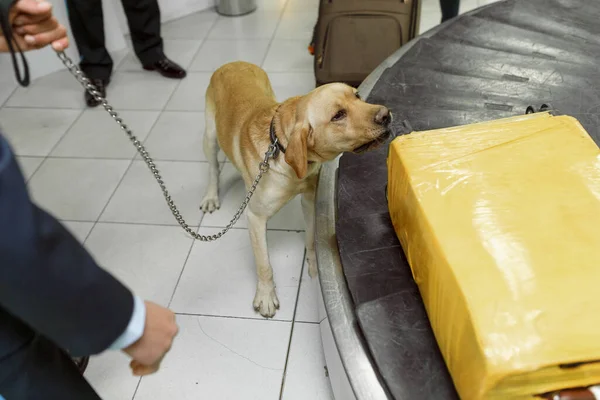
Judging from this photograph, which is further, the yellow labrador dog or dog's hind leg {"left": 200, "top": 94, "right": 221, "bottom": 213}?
dog's hind leg {"left": 200, "top": 94, "right": 221, "bottom": 213}

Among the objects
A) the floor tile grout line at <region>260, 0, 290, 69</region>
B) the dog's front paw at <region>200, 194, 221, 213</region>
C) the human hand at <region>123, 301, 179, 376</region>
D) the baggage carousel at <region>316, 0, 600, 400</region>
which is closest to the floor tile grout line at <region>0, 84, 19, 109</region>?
the floor tile grout line at <region>260, 0, 290, 69</region>

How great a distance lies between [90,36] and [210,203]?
1.48 metres

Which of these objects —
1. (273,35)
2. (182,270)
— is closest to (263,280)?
(182,270)

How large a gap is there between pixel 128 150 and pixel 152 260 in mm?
856

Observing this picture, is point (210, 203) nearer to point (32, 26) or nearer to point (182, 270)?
point (182, 270)

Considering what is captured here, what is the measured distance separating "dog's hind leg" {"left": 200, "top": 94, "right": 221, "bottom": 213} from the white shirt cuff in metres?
1.37

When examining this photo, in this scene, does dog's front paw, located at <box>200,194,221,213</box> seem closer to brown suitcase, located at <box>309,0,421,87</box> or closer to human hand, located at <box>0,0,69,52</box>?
brown suitcase, located at <box>309,0,421,87</box>

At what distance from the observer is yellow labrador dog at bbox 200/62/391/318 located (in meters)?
1.38

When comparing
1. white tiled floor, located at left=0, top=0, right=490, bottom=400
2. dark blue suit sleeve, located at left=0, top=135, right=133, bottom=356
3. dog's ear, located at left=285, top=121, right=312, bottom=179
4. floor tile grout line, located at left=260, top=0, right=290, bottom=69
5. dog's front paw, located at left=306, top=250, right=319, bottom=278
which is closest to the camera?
dark blue suit sleeve, located at left=0, top=135, right=133, bottom=356

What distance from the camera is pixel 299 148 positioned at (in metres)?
1.35

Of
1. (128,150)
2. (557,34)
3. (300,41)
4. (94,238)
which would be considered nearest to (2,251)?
(94,238)

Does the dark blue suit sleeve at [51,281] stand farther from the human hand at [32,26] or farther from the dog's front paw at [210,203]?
the dog's front paw at [210,203]

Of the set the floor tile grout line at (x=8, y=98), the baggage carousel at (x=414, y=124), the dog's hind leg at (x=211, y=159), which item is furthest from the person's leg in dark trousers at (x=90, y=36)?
the baggage carousel at (x=414, y=124)

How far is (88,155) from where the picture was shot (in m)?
2.71
